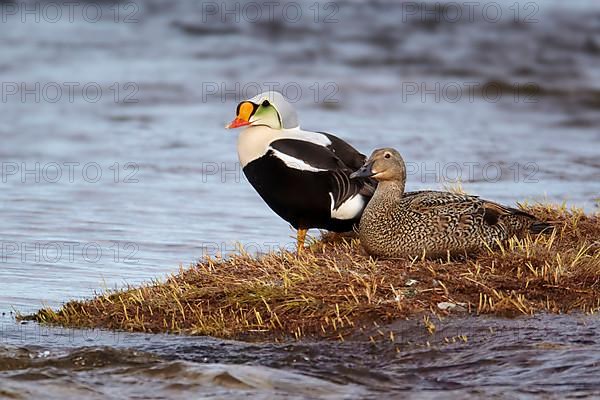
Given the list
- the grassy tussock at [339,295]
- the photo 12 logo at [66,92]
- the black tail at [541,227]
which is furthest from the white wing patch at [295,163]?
the photo 12 logo at [66,92]

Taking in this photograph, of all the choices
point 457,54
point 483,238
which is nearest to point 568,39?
point 457,54

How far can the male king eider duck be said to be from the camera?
7.86 metres

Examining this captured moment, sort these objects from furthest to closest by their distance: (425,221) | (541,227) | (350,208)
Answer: (350,208)
(541,227)
(425,221)

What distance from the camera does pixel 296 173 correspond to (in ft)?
25.7

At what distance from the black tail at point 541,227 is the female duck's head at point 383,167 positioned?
92 cm

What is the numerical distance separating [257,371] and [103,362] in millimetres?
839

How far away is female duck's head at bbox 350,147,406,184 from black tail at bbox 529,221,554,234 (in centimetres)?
92

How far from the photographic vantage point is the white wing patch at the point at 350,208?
7.92m

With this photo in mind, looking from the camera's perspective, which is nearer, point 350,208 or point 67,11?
point 350,208

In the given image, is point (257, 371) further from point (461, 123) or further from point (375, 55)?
point (375, 55)

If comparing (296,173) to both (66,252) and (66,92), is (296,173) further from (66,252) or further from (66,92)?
(66,92)

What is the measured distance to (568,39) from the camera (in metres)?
24.8

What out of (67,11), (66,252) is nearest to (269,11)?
(67,11)

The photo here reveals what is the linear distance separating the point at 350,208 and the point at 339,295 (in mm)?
1434
